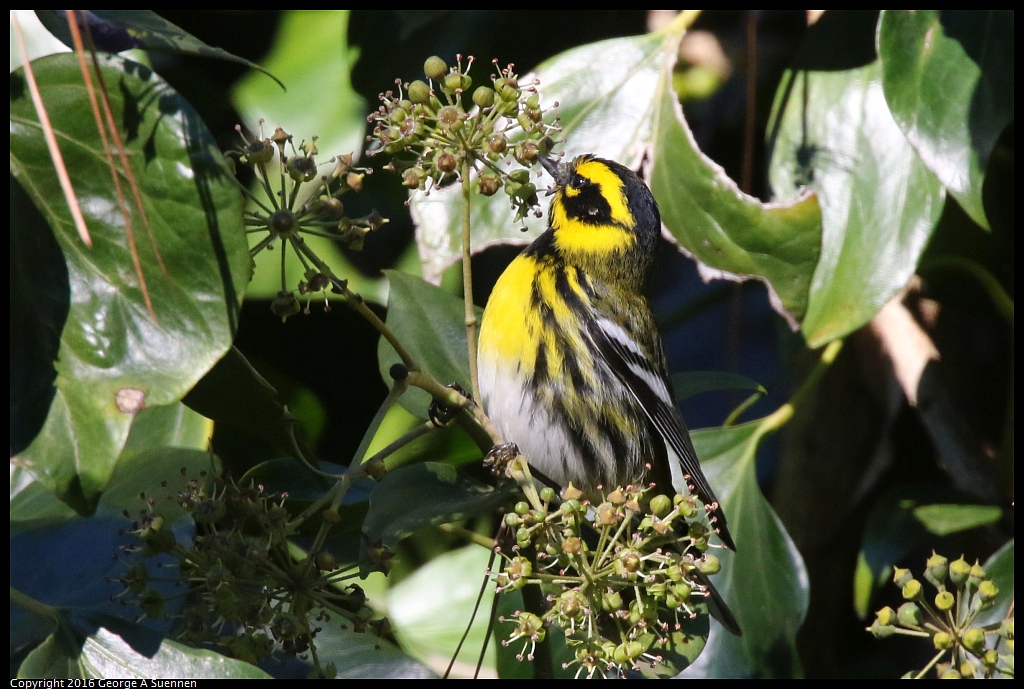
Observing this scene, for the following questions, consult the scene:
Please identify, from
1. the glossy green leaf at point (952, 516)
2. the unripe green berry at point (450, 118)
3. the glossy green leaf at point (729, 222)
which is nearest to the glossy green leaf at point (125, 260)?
the unripe green berry at point (450, 118)

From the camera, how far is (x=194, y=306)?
55.5 inches

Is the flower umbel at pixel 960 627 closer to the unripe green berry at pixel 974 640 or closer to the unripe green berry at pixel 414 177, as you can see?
the unripe green berry at pixel 974 640

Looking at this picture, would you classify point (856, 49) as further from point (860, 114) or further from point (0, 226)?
point (0, 226)

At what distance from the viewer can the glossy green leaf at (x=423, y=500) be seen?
1375 mm

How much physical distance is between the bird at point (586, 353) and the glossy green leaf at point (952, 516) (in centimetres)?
60

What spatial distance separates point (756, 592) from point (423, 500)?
1.00 m

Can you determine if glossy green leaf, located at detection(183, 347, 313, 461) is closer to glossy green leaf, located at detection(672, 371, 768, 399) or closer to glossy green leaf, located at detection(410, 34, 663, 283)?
glossy green leaf, located at detection(410, 34, 663, 283)

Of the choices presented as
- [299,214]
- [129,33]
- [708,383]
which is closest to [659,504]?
[299,214]

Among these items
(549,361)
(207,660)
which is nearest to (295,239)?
(207,660)

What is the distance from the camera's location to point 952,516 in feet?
7.86

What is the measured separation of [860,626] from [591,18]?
1.86 m

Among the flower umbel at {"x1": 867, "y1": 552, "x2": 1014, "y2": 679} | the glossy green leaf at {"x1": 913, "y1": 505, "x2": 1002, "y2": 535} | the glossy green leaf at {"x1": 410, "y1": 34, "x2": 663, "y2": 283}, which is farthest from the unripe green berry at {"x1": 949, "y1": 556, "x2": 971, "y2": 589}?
the glossy green leaf at {"x1": 410, "y1": 34, "x2": 663, "y2": 283}
